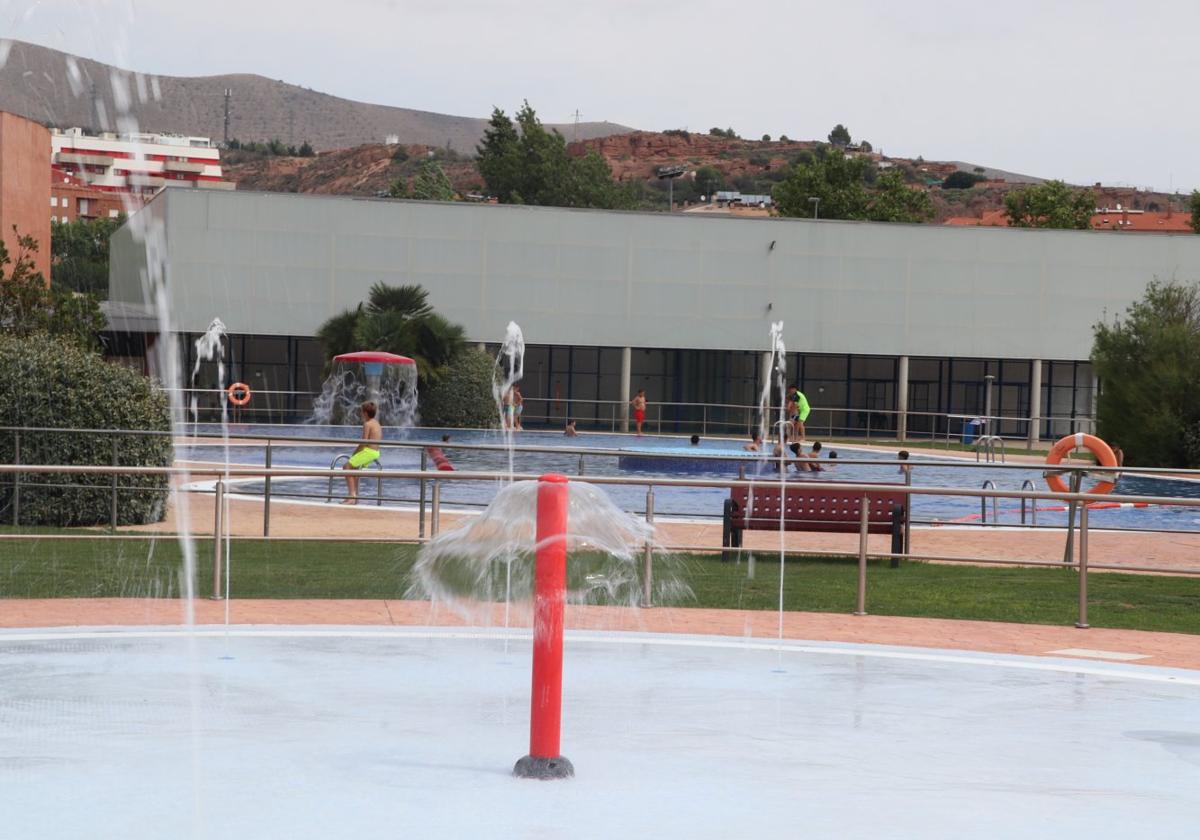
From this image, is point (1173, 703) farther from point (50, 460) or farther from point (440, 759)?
point (50, 460)

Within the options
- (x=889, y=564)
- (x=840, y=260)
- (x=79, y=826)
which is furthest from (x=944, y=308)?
(x=79, y=826)

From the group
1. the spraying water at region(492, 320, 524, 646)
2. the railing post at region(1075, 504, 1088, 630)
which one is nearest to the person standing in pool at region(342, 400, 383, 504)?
the railing post at region(1075, 504, 1088, 630)

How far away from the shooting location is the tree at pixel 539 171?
118 meters

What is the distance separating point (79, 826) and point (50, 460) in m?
13.0

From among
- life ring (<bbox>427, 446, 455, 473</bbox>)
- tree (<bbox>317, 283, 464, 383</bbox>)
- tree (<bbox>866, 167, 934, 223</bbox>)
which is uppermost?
tree (<bbox>866, 167, 934, 223</bbox>)

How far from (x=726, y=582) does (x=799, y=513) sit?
228cm

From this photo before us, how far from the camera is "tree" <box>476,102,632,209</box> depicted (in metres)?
118

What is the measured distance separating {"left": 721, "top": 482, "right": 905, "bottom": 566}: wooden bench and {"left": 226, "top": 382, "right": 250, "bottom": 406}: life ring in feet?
105

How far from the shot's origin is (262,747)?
670 cm

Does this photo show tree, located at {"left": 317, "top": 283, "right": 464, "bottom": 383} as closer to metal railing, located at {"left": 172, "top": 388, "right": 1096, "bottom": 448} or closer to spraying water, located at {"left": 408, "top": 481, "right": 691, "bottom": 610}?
metal railing, located at {"left": 172, "top": 388, "right": 1096, "bottom": 448}

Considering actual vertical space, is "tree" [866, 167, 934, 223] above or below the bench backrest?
above

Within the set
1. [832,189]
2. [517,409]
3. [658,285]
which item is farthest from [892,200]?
[517,409]

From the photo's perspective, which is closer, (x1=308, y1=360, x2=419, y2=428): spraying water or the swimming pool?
the swimming pool

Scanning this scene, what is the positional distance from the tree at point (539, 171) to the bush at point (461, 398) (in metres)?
72.3
